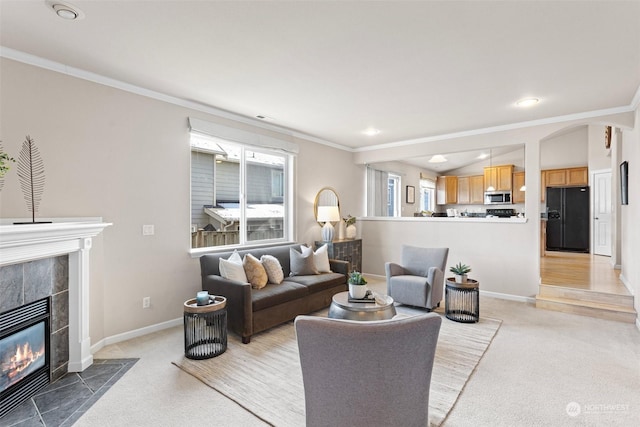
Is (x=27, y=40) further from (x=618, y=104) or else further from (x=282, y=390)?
(x=618, y=104)

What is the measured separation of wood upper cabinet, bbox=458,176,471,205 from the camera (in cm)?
917

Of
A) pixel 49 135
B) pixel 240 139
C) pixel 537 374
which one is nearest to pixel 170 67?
pixel 49 135

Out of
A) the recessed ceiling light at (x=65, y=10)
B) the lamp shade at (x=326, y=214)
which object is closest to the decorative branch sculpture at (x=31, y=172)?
the recessed ceiling light at (x=65, y=10)

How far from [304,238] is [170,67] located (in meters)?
3.27

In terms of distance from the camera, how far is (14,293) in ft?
7.07

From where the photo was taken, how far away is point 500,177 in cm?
839

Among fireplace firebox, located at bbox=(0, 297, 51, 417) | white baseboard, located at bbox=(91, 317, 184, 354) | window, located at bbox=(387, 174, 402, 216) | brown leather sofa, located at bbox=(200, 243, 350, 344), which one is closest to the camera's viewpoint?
fireplace firebox, located at bbox=(0, 297, 51, 417)

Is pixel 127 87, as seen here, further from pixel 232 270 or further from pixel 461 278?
pixel 461 278

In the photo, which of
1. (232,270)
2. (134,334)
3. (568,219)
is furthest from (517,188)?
(134,334)

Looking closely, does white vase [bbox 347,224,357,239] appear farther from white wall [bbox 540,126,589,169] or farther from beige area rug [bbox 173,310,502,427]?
white wall [bbox 540,126,589,169]

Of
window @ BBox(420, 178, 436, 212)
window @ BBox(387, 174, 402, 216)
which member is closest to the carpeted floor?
window @ BBox(387, 174, 402, 216)

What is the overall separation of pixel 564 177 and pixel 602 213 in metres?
1.13

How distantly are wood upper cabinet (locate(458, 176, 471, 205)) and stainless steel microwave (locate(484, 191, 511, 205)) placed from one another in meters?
0.52

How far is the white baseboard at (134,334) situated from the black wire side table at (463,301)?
3.22 meters
